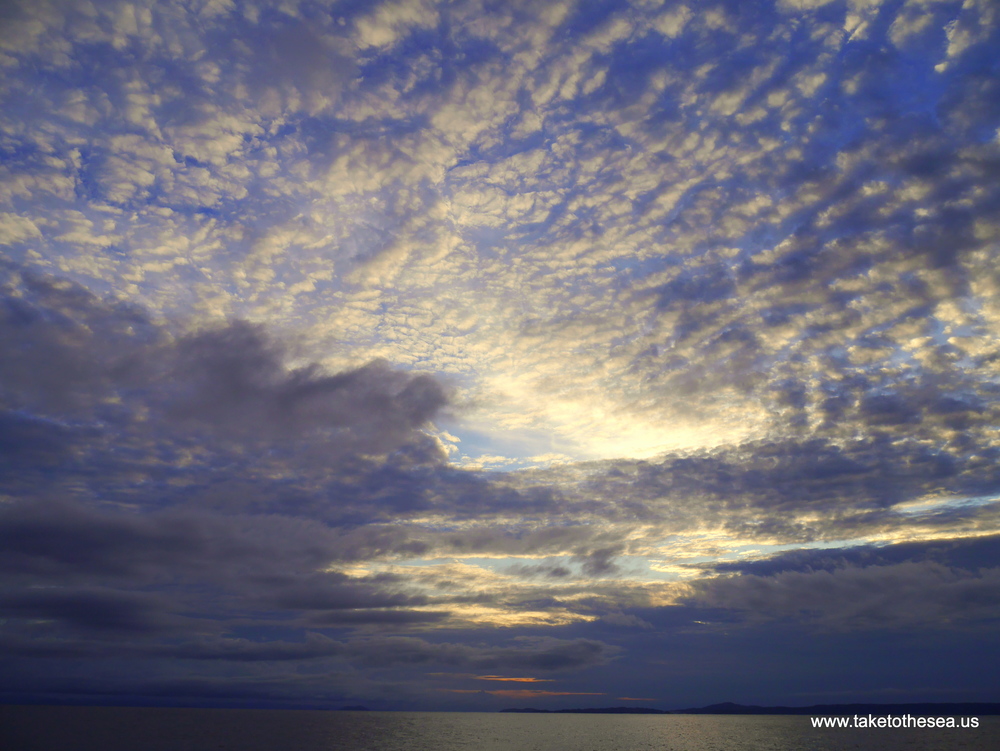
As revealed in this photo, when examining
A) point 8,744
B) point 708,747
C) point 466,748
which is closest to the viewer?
point 8,744

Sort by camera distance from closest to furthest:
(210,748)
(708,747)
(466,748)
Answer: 1. (210,748)
2. (466,748)
3. (708,747)

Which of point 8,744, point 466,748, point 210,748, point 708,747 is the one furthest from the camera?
point 708,747

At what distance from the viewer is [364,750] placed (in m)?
140

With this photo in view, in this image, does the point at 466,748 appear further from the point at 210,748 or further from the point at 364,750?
the point at 210,748

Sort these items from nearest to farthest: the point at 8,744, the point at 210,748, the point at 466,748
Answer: the point at 8,744 → the point at 210,748 → the point at 466,748

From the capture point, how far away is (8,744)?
422 ft

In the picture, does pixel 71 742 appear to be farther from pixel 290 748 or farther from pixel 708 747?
pixel 708 747

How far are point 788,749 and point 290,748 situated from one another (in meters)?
134

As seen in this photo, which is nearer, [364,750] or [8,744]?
[8,744]

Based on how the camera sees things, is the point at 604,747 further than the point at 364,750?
Yes

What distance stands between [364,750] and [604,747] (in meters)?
69.0

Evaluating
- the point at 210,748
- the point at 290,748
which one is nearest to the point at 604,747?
the point at 290,748

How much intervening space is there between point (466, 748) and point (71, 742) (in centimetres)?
9872

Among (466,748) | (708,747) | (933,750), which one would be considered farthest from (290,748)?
(933,750)
